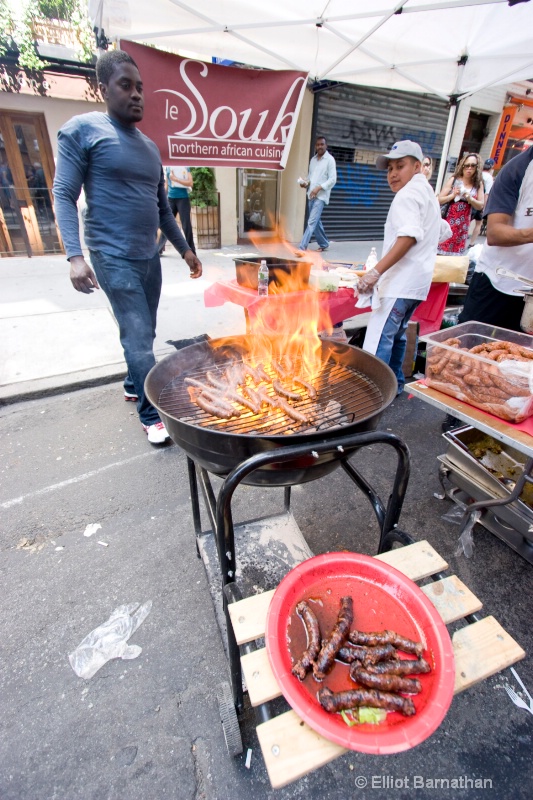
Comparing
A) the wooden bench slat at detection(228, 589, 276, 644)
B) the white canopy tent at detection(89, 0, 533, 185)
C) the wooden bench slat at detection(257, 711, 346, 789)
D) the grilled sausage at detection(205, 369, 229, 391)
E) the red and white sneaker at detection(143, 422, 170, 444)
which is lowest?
the red and white sneaker at detection(143, 422, 170, 444)

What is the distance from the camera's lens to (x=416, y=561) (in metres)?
1.50

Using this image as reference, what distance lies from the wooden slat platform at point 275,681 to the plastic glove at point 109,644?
104cm

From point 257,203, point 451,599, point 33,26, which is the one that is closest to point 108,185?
point 451,599

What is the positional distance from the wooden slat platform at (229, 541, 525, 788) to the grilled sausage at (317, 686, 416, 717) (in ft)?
0.29

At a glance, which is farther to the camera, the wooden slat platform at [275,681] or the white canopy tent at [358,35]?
the white canopy tent at [358,35]

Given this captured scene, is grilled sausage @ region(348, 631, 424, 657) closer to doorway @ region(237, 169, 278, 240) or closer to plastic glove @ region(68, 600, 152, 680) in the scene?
plastic glove @ region(68, 600, 152, 680)

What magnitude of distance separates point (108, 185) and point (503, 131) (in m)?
16.8

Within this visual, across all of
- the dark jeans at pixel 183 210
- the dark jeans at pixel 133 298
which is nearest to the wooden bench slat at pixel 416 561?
the dark jeans at pixel 133 298

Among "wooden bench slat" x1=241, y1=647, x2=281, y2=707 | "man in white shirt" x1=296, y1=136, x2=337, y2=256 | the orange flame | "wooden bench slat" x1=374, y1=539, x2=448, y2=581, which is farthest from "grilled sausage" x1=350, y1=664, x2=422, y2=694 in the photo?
"man in white shirt" x1=296, y1=136, x2=337, y2=256

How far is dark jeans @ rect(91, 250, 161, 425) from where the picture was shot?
9.86ft

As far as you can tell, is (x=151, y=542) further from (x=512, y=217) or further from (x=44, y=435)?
(x=512, y=217)

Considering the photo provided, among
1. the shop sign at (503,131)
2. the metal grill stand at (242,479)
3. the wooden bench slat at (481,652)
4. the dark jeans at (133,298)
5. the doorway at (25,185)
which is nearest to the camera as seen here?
the wooden bench slat at (481,652)

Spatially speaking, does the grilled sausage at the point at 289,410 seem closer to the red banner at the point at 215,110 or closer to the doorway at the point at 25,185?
the red banner at the point at 215,110

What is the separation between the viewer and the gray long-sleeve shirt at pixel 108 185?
2.65 meters
